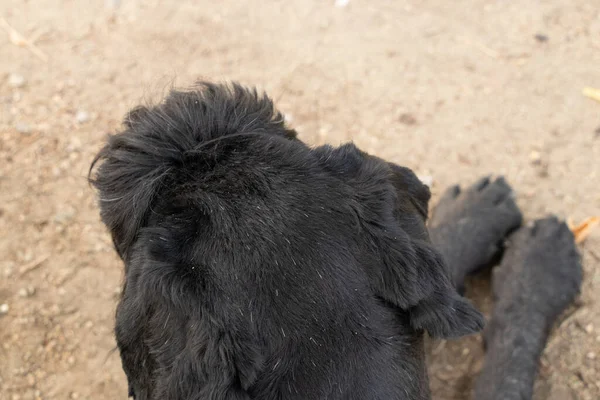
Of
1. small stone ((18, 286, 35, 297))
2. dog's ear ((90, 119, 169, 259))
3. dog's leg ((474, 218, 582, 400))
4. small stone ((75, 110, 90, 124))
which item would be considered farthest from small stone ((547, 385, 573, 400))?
small stone ((75, 110, 90, 124))

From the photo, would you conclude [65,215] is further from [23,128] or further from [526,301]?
[526,301]

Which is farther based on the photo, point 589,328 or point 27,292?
point 27,292

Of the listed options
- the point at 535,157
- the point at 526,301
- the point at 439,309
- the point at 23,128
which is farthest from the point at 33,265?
the point at 535,157

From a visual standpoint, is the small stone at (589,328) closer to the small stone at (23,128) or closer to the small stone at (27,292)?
the small stone at (27,292)

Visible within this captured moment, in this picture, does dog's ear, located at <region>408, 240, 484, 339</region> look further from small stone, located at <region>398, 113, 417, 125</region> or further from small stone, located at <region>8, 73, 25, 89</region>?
small stone, located at <region>8, 73, 25, 89</region>

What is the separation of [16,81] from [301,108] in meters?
1.95

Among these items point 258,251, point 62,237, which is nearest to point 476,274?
point 258,251

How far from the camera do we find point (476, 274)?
3.23 metres

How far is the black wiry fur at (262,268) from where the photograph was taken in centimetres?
149

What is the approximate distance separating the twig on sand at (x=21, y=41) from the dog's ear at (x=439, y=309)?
344 cm

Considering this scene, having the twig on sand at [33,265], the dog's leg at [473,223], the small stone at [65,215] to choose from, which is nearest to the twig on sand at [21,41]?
the small stone at [65,215]

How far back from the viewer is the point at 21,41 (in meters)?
4.16

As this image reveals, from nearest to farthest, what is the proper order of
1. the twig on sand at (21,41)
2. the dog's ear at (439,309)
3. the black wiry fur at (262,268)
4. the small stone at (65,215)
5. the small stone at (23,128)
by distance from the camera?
the black wiry fur at (262,268), the dog's ear at (439,309), the small stone at (65,215), the small stone at (23,128), the twig on sand at (21,41)

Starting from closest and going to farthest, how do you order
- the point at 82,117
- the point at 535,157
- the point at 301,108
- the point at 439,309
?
the point at 439,309, the point at 535,157, the point at 82,117, the point at 301,108
